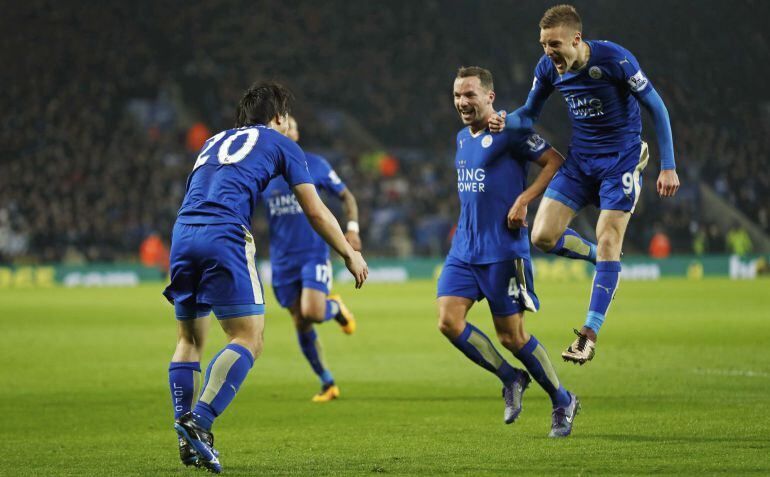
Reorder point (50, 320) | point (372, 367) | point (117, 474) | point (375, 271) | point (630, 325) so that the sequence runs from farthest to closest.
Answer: point (375, 271) < point (50, 320) < point (630, 325) < point (372, 367) < point (117, 474)

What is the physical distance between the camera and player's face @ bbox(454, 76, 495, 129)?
7285 millimetres

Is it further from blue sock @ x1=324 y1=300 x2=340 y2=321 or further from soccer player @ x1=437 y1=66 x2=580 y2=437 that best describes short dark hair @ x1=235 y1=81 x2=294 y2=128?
blue sock @ x1=324 y1=300 x2=340 y2=321

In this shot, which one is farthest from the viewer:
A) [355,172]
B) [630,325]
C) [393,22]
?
[393,22]

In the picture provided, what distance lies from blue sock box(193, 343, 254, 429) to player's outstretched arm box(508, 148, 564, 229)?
85.9 inches

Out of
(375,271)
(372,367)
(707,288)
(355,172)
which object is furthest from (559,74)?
(355,172)

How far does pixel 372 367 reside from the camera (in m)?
12.1

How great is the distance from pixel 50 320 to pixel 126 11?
22.2m

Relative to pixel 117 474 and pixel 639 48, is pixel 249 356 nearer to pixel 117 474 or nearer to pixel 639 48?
pixel 117 474

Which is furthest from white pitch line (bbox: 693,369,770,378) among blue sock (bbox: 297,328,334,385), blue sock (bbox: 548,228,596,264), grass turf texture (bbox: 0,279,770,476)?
blue sock (bbox: 297,328,334,385)

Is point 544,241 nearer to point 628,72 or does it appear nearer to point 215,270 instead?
point 628,72

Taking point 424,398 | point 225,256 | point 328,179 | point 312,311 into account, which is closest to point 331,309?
point 312,311

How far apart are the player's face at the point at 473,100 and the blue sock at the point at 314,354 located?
3.11 m

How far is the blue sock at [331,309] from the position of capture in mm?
10305

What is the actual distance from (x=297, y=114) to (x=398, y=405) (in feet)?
106
